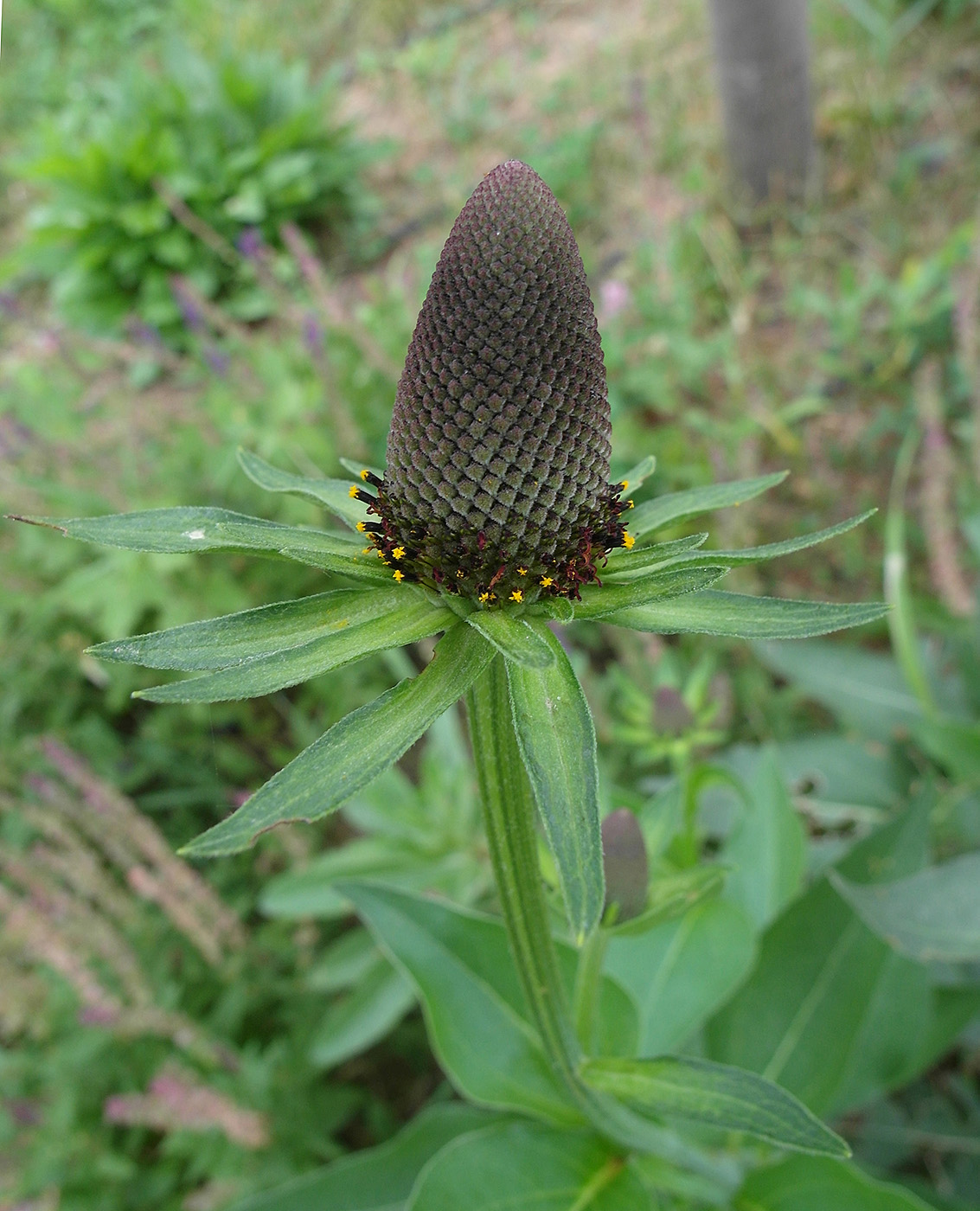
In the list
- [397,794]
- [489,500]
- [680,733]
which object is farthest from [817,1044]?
[489,500]

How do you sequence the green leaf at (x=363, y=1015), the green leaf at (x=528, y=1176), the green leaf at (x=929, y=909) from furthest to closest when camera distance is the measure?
the green leaf at (x=363, y=1015) → the green leaf at (x=929, y=909) → the green leaf at (x=528, y=1176)

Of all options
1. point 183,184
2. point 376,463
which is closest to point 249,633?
point 376,463

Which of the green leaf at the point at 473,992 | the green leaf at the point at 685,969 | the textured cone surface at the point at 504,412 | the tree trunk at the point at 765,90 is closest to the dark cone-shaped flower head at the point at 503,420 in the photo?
the textured cone surface at the point at 504,412

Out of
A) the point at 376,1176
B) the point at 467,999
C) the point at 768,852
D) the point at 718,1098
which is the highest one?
the point at 718,1098

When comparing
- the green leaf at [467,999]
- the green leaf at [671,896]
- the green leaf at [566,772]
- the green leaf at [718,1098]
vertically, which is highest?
the green leaf at [566,772]

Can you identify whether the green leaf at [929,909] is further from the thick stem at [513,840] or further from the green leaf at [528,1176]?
the thick stem at [513,840]

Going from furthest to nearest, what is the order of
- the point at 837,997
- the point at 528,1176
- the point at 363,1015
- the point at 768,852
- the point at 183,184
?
the point at 183,184 < the point at 363,1015 < the point at 768,852 < the point at 837,997 < the point at 528,1176

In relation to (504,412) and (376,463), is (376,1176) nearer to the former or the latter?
(504,412)
